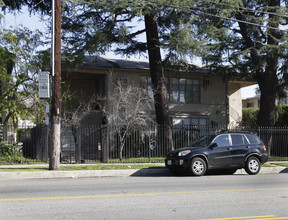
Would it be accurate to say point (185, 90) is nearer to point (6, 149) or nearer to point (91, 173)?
point (6, 149)

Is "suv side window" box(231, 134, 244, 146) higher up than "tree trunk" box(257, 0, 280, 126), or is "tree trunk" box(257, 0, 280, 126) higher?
"tree trunk" box(257, 0, 280, 126)

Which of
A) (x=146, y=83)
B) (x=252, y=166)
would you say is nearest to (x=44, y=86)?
(x=252, y=166)

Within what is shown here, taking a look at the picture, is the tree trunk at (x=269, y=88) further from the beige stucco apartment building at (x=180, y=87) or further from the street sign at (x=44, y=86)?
the street sign at (x=44, y=86)

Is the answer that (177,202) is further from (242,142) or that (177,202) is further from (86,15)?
(86,15)

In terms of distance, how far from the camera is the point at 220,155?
13.9m

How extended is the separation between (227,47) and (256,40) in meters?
2.23

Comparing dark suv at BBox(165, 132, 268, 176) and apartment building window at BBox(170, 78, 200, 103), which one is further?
apartment building window at BBox(170, 78, 200, 103)

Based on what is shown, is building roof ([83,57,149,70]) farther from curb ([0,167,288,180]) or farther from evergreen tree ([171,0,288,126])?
curb ([0,167,288,180])

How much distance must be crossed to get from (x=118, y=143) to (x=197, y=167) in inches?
297

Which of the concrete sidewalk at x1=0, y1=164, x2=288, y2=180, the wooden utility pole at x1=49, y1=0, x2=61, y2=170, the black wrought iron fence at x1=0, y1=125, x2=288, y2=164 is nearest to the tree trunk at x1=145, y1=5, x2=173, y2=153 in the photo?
the black wrought iron fence at x1=0, y1=125, x2=288, y2=164

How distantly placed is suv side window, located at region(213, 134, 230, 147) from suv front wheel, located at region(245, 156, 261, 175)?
1152 millimetres

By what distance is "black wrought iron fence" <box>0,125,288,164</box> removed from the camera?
18281 millimetres

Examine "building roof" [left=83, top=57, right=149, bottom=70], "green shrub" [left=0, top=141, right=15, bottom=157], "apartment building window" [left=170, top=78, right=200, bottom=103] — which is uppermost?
"building roof" [left=83, top=57, right=149, bottom=70]

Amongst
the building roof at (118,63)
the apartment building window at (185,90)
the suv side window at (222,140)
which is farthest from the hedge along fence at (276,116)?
the suv side window at (222,140)
